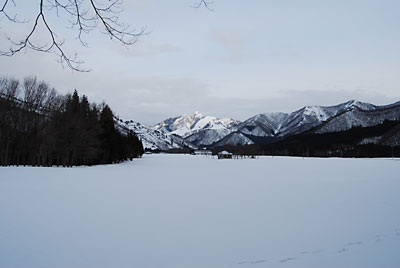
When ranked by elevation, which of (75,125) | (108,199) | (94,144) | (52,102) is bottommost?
(108,199)

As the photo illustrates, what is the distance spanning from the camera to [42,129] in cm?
3300

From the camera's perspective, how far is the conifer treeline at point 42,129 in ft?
100

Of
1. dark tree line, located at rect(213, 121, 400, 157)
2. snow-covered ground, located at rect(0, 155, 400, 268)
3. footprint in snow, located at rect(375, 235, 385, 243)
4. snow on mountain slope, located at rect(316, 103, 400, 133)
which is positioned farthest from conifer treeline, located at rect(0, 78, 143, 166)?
snow on mountain slope, located at rect(316, 103, 400, 133)

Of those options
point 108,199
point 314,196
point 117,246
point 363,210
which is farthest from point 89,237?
point 314,196

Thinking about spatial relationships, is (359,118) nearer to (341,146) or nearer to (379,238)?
(341,146)

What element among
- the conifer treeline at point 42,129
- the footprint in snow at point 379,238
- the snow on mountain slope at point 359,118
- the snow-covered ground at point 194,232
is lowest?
the snow-covered ground at point 194,232

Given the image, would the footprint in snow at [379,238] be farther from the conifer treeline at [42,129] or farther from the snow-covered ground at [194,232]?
the conifer treeline at [42,129]

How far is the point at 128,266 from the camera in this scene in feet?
13.9

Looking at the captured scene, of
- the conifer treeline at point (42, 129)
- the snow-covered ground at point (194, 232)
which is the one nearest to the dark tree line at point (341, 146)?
the conifer treeline at point (42, 129)

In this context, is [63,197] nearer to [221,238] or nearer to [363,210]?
[221,238]

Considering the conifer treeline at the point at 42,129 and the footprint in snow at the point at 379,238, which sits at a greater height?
the conifer treeline at the point at 42,129

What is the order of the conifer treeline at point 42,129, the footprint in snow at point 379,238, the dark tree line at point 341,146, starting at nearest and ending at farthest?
the footprint in snow at point 379,238
the conifer treeline at point 42,129
the dark tree line at point 341,146

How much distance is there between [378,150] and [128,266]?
123654 mm

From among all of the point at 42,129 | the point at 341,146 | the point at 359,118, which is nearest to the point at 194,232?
the point at 42,129
